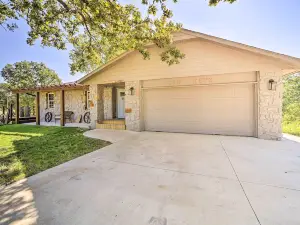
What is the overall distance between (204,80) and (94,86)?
21.9ft

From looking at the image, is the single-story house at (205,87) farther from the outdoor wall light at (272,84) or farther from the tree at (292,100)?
the tree at (292,100)

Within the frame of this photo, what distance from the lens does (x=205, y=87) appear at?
7801 millimetres

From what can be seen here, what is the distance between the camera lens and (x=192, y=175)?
3.41 m

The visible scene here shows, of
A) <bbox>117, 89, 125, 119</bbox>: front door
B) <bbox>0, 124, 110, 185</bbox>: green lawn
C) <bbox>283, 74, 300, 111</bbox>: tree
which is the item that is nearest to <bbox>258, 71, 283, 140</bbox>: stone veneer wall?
<bbox>0, 124, 110, 185</bbox>: green lawn

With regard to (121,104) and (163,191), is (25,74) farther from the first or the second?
(163,191)

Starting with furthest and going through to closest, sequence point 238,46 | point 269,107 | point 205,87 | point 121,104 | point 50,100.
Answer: point 50,100 < point 121,104 < point 205,87 < point 269,107 < point 238,46

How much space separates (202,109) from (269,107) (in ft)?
8.78

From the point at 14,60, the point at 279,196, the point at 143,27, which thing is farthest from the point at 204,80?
the point at 14,60

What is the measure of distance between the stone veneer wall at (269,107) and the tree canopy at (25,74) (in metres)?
32.8

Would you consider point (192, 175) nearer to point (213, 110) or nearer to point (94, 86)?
point (213, 110)

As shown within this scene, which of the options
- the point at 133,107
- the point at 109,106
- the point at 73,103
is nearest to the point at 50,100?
the point at 73,103

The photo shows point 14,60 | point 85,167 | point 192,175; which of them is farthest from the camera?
point 14,60

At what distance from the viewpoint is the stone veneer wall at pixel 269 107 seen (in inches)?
260

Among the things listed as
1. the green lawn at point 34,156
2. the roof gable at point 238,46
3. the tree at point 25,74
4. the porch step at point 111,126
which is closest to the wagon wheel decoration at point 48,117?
the porch step at point 111,126
